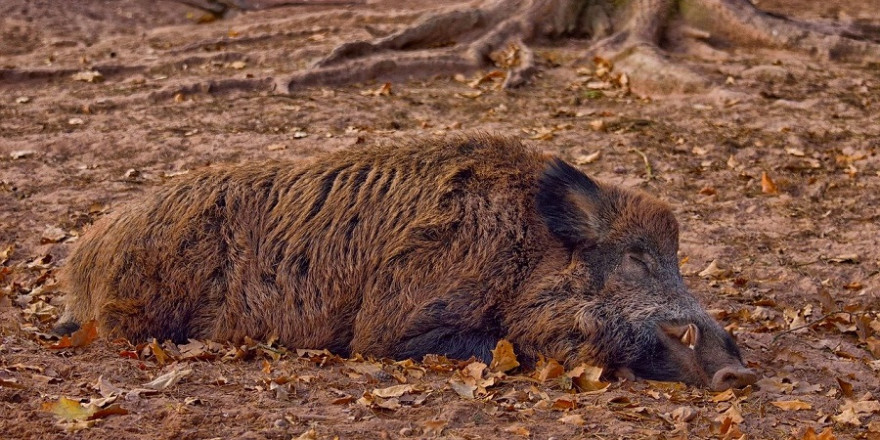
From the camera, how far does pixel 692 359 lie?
538 centimetres

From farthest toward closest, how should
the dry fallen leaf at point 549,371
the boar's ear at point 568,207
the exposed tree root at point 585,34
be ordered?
1. the exposed tree root at point 585,34
2. the boar's ear at point 568,207
3. the dry fallen leaf at point 549,371

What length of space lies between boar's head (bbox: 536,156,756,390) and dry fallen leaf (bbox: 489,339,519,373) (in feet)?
1.20

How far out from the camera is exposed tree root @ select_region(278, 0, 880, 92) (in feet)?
38.8

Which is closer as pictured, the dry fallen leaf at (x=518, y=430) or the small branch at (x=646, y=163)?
the dry fallen leaf at (x=518, y=430)

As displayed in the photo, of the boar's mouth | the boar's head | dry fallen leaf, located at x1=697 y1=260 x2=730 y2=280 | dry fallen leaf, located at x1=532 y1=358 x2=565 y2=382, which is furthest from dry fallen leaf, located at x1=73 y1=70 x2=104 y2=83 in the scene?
the boar's mouth

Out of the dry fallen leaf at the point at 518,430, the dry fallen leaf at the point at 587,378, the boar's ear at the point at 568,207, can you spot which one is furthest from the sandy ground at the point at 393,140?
the boar's ear at the point at 568,207

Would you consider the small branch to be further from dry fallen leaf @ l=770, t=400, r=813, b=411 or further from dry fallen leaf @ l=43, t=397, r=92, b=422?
dry fallen leaf @ l=43, t=397, r=92, b=422

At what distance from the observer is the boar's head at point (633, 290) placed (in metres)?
5.41

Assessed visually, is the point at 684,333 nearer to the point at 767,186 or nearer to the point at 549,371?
the point at 549,371

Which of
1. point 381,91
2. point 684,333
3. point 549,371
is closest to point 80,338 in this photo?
point 549,371

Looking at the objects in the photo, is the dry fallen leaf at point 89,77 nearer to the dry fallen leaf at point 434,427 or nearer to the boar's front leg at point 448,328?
the boar's front leg at point 448,328

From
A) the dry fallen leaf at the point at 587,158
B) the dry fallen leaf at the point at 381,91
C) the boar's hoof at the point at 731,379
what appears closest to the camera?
the boar's hoof at the point at 731,379

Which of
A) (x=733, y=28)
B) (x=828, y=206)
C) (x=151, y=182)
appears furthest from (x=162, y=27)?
(x=828, y=206)

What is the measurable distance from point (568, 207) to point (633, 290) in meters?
0.55
